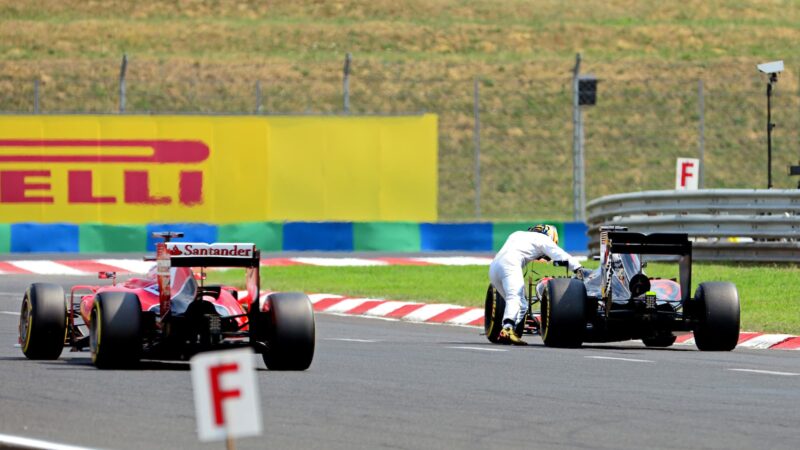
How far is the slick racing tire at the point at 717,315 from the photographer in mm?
16500

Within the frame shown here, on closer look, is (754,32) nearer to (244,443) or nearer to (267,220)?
(267,220)

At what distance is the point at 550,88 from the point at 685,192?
32.2 m

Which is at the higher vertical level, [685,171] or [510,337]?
[685,171]

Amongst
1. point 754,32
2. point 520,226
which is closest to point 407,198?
point 520,226

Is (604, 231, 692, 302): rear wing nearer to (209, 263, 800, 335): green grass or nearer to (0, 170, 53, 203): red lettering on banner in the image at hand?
(209, 263, 800, 335): green grass

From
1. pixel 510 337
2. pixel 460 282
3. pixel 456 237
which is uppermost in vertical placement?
pixel 456 237

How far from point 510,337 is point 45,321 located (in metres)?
4.65

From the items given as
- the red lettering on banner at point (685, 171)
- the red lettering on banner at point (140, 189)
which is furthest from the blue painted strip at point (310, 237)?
the red lettering on banner at point (685, 171)

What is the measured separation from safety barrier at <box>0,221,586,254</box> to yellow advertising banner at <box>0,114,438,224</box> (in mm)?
740

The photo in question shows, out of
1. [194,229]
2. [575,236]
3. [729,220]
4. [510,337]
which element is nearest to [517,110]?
[575,236]

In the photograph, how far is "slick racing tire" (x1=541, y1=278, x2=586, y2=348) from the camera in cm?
1633

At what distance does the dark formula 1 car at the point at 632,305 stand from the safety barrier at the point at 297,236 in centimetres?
1655

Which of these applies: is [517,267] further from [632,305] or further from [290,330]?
[290,330]

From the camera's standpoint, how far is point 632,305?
54.7 feet
